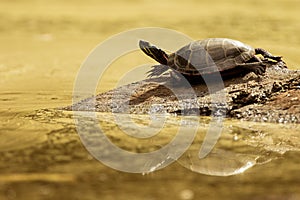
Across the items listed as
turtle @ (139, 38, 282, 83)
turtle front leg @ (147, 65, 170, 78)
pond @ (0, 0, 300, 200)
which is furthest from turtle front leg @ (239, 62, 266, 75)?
turtle front leg @ (147, 65, 170, 78)

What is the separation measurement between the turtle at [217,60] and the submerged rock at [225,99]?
0.08 metres

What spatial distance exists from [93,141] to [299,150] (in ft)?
4.47

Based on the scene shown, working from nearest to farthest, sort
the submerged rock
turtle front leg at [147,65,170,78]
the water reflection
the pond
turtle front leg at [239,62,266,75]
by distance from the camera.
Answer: the pond → the water reflection → the submerged rock → turtle front leg at [239,62,266,75] → turtle front leg at [147,65,170,78]

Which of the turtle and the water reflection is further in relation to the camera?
the turtle

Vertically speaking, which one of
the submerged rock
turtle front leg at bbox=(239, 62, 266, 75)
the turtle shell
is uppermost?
the turtle shell

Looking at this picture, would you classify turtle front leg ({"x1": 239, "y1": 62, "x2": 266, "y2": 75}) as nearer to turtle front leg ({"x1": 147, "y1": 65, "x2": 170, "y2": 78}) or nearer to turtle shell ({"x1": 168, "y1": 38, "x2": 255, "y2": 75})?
turtle shell ({"x1": 168, "y1": 38, "x2": 255, "y2": 75})

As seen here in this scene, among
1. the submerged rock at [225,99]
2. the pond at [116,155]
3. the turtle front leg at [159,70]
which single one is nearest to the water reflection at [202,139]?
the pond at [116,155]

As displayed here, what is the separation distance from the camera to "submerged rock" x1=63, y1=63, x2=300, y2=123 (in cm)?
421

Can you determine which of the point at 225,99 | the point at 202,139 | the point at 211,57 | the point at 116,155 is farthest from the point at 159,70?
the point at 116,155

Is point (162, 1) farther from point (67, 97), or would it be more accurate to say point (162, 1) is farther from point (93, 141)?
point (93, 141)

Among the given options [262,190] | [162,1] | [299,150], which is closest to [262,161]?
[299,150]

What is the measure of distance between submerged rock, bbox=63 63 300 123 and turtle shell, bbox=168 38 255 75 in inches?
5.5

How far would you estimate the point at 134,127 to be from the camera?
3.99 metres

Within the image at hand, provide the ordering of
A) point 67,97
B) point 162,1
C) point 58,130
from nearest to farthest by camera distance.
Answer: point 58,130 < point 67,97 < point 162,1
